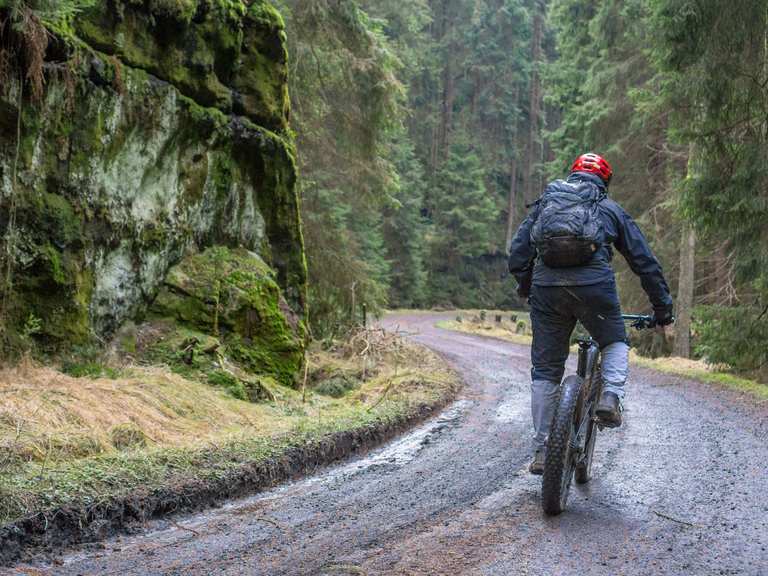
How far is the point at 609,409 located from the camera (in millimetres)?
4539

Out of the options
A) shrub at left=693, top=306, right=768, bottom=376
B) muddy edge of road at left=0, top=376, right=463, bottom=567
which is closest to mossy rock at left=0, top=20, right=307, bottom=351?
muddy edge of road at left=0, top=376, right=463, bottom=567

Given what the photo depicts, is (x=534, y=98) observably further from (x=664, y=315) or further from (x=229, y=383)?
(x=664, y=315)

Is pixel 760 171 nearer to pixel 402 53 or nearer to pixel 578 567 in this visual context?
pixel 578 567

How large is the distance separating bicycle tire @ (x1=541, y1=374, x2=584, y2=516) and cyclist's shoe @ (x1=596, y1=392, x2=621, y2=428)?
0.30 m

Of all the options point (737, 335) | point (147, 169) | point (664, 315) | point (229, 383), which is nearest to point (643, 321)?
point (664, 315)

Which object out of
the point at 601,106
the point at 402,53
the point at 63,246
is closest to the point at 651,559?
the point at 63,246

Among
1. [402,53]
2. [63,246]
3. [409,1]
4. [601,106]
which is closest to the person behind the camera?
[63,246]

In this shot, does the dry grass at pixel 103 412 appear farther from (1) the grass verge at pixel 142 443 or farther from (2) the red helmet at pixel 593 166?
(2) the red helmet at pixel 593 166

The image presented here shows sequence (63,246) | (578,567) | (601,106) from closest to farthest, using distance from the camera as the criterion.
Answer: (578,567)
(63,246)
(601,106)

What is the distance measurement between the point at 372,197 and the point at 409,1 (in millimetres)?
24053

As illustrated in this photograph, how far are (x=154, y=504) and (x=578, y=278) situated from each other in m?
2.88

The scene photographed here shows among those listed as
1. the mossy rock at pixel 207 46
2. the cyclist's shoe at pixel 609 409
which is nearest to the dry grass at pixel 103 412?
the cyclist's shoe at pixel 609 409

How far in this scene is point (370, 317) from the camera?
16.4 meters

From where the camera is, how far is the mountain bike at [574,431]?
13.8 feet
